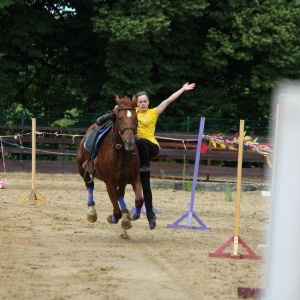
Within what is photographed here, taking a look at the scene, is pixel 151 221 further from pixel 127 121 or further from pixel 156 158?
pixel 156 158

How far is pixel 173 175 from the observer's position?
31.8 metres

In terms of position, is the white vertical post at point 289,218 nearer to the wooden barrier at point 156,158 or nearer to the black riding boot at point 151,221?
the black riding boot at point 151,221

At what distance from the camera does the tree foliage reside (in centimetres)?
3556

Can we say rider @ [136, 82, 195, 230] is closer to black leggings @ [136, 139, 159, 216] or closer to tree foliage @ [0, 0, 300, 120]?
black leggings @ [136, 139, 159, 216]

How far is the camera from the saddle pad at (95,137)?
1477 cm

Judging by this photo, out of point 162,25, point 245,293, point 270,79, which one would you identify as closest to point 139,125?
point 245,293

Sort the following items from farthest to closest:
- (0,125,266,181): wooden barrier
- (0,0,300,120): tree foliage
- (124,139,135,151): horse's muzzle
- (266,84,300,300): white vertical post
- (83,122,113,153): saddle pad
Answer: (0,0,300,120): tree foliage
(0,125,266,181): wooden barrier
(83,122,113,153): saddle pad
(124,139,135,151): horse's muzzle
(266,84,300,300): white vertical post

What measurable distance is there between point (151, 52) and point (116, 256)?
2426 cm

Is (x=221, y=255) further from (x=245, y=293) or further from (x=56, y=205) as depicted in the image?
(x=56, y=205)

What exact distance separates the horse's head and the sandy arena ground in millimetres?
1276

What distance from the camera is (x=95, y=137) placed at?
14969mm

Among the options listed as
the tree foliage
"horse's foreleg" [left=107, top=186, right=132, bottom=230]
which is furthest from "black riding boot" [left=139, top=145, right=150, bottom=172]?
the tree foliage

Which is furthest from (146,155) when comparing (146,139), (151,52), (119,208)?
(151,52)

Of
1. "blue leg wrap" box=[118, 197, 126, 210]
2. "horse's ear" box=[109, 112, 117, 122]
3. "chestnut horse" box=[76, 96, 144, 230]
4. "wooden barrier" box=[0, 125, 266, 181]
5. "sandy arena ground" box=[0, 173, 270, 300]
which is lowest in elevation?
"wooden barrier" box=[0, 125, 266, 181]
